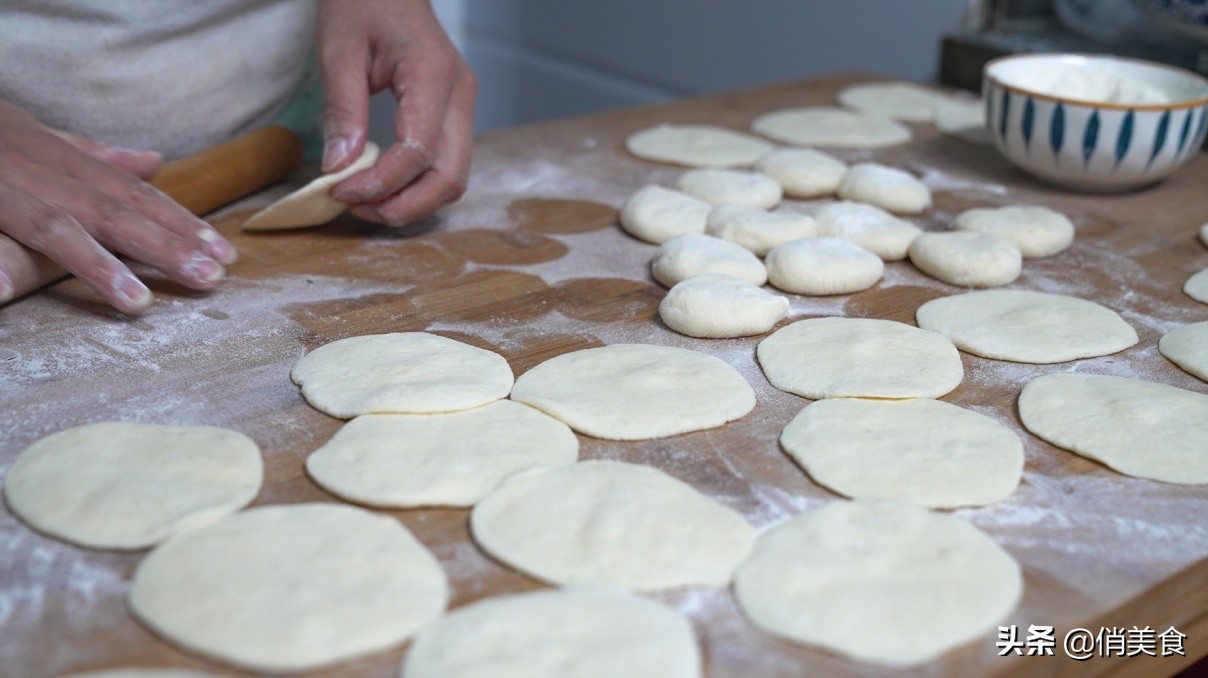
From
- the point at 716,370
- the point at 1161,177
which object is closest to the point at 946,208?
the point at 1161,177

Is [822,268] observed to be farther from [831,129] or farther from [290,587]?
[290,587]

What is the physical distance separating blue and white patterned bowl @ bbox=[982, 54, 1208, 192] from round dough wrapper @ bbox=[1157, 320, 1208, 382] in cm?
55

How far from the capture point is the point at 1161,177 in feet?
6.86

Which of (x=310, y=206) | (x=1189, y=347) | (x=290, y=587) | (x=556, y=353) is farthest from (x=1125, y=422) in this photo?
(x=310, y=206)

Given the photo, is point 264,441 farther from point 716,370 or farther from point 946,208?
point 946,208

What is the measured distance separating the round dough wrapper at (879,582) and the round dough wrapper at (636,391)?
0.76ft

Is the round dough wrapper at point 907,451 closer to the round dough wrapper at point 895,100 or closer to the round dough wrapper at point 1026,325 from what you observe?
the round dough wrapper at point 1026,325

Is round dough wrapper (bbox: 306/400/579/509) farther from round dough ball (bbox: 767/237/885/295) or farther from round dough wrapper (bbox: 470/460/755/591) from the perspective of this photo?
round dough ball (bbox: 767/237/885/295)

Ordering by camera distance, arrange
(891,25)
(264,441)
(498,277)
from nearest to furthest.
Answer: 1. (264,441)
2. (498,277)
3. (891,25)

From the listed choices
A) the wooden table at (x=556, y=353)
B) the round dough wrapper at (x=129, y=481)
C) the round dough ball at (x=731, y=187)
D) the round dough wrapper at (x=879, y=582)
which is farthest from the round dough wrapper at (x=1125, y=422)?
the round dough wrapper at (x=129, y=481)

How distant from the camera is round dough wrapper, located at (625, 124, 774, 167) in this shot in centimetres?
226

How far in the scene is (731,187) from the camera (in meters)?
2.01

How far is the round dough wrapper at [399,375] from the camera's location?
1.29m

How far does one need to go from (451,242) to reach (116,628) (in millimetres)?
1017
